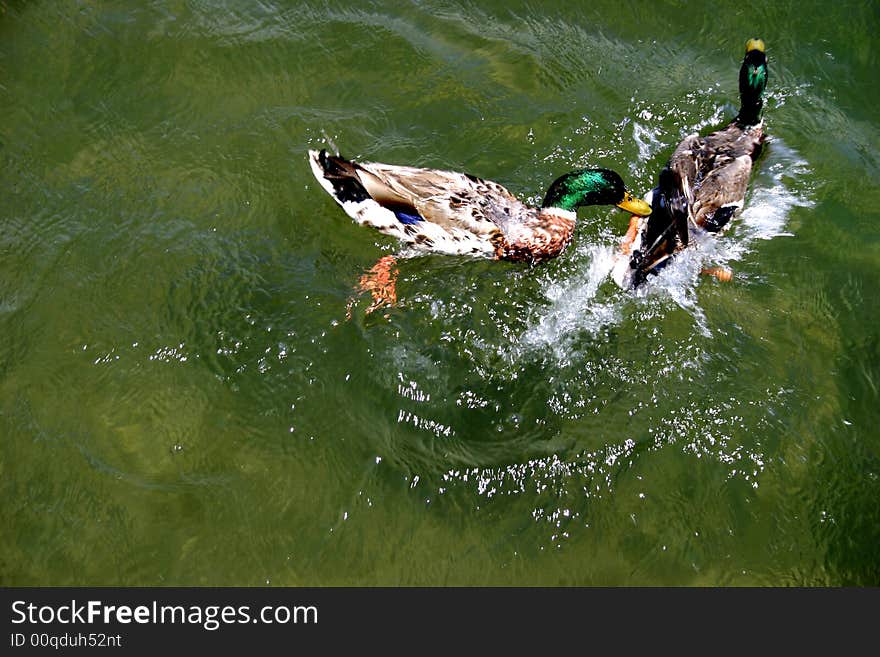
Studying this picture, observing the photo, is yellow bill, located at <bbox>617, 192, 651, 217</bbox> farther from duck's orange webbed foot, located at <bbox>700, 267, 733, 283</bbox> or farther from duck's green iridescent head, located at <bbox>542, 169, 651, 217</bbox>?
duck's orange webbed foot, located at <bbox>700, 267, 733, 283</bbox>

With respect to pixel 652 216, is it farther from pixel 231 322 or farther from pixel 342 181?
pixel 231 322

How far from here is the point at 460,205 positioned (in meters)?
5.12

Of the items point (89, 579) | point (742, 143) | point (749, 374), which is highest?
point (742, 143)

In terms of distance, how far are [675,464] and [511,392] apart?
1126mm

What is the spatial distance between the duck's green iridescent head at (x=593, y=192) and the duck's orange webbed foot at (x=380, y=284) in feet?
4.28

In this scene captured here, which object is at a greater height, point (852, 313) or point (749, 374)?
point (852, 313)

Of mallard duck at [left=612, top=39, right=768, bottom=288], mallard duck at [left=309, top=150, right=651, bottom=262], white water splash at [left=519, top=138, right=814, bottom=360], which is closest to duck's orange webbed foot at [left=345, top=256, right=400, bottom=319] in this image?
mallard duck at [left=309, top=150, right=651, bottom=262]

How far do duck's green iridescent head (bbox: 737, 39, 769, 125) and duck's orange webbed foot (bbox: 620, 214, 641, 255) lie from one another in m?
1.35

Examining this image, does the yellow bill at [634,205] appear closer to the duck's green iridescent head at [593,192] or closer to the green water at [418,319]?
the duck's green iridescent head at [593,192]

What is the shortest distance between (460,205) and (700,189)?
1.82 meters

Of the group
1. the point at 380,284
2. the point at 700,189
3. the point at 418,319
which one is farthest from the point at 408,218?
the point at 700,189

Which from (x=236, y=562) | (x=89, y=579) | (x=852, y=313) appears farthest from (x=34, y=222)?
(x=852, y=313)

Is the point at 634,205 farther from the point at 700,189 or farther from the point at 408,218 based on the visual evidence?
the point at 408,218
